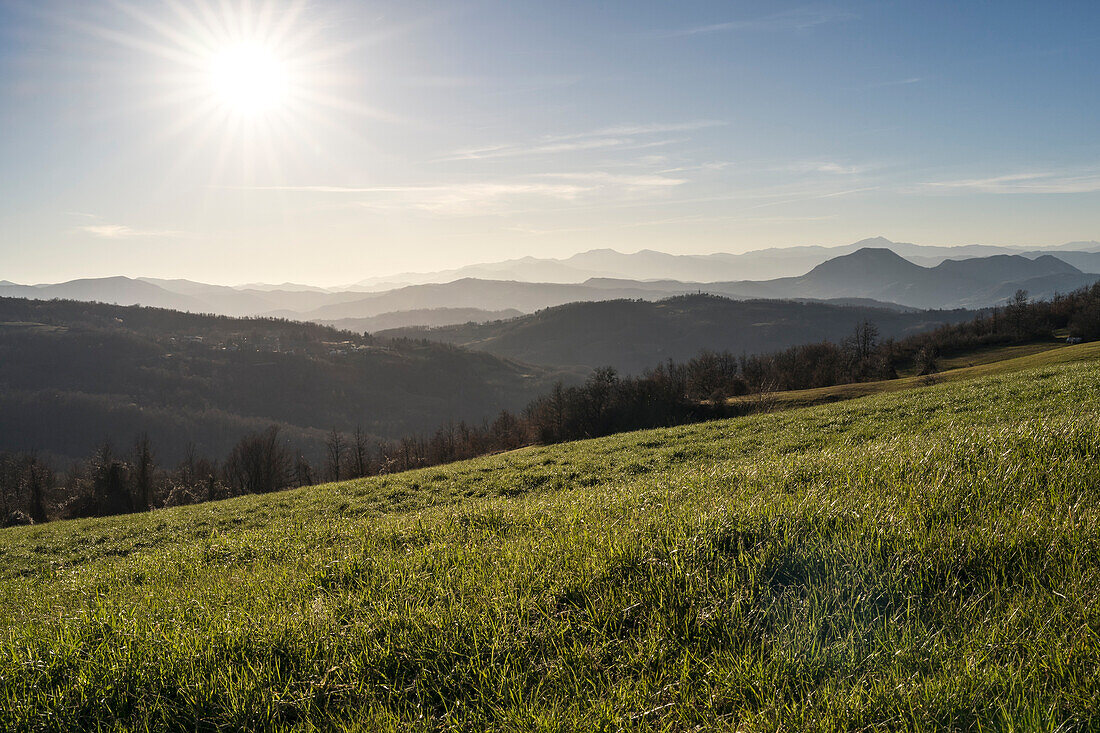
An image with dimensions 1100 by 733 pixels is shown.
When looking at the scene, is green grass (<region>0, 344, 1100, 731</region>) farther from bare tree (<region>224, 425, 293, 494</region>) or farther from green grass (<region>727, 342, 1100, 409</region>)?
bare tree (<region>224, 425, 293, 494</region>)

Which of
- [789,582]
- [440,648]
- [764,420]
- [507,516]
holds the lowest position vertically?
[764,420]

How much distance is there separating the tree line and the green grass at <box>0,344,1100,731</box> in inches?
2357

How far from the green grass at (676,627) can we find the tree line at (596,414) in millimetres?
59867

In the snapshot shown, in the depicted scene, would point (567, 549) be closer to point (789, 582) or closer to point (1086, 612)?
point (789, 582)

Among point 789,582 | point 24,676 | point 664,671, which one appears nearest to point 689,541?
point 789,582

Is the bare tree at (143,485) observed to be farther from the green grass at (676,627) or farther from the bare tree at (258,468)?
the green grass at (676,627)

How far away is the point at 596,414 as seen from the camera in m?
83.3

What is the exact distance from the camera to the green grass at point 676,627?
2760 millimetres

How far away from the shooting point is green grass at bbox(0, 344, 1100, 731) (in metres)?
2.76

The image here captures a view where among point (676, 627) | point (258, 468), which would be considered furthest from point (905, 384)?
point (258, 468)

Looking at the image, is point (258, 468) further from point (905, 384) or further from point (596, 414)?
point (905, 384)

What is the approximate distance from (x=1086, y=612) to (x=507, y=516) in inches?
228

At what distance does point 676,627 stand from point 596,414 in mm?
80318

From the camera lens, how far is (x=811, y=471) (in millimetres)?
6984
